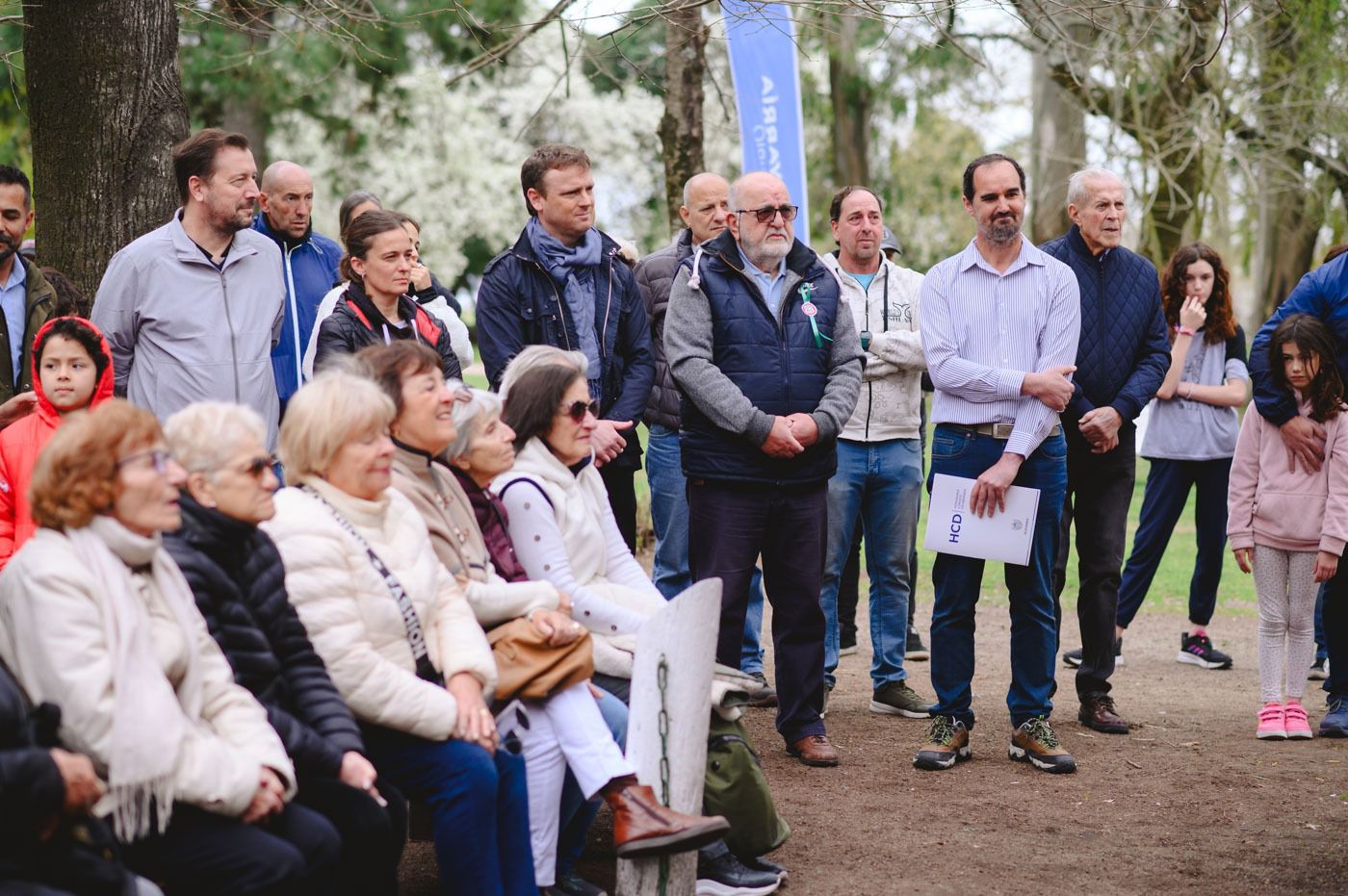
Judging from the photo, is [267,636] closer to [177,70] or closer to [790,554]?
[790,554]

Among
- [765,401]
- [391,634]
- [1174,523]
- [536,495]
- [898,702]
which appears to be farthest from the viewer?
[1174,523]

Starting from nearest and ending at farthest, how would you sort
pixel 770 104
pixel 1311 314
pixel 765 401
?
pixel 765 401 < pixel 1311 314 < pixel 770 104

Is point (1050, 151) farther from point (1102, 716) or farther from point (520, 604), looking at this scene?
A: point (520, 604)

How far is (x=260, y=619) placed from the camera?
12.0 ft

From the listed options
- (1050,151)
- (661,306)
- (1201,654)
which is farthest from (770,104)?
(1050,151)

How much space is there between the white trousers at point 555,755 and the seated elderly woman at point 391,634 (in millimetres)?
204

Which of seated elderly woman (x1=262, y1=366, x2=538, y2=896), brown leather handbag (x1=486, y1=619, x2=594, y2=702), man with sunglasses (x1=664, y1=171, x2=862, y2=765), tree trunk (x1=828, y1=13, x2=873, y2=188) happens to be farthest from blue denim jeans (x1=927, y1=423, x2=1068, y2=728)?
tree trunk (x1=828, y1=13, x2=873, y2=188)

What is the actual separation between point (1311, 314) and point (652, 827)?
427 cm

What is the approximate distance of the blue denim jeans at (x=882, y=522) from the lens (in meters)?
6.94

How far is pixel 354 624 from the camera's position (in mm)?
3865

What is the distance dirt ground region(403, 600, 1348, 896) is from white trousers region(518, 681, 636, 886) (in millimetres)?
529

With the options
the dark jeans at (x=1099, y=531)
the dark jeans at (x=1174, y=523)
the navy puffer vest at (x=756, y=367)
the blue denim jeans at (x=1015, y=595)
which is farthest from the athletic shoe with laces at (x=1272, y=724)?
the navy puffer vest at (x=756, y=367)

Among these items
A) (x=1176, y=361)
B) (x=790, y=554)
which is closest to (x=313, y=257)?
(x=790, y=554)

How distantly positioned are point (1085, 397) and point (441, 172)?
29.7 m
